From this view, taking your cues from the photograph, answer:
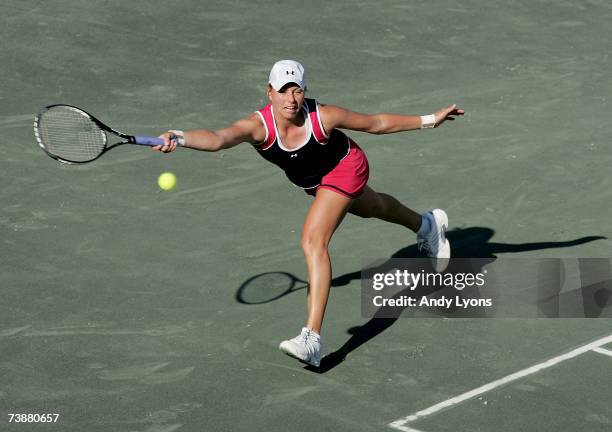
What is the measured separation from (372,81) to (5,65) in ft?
16.6

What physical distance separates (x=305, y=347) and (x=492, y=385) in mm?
1499

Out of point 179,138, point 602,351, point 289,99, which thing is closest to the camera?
point 179,138

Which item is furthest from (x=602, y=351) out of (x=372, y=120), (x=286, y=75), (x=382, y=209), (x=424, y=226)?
(x=286, y=75)

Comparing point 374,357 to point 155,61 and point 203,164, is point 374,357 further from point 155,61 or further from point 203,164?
point 155,61

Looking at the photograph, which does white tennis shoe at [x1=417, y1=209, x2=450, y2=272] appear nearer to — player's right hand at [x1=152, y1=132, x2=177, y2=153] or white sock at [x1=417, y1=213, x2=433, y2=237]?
white sock at [x1=417, y1=213, x2=433, y2=237]

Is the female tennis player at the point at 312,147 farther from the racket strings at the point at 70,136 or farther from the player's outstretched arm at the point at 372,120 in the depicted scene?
the racket strings at the point at 70,136

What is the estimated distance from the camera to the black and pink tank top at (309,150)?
31.2ft

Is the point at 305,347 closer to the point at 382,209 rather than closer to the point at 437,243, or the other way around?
the point at 382,209

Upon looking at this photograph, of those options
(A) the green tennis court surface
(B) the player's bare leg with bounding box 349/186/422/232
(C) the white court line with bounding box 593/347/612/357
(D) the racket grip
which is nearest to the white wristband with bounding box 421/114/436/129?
(B) the player's bare leg with bounding box 349/186/422/232

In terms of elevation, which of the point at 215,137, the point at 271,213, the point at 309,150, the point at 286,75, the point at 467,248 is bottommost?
the point at 467,248

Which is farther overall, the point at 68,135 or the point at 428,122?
the point at 428,122

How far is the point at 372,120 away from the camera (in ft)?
32.1

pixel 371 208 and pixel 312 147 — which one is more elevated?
pixel 312 147

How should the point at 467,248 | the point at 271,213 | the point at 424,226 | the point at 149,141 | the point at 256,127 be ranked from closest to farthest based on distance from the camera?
1. the point at 149,141
2. the point at 256,127
3. the point at 424,226
4. the point at 467,248
5. the point at 271,213
